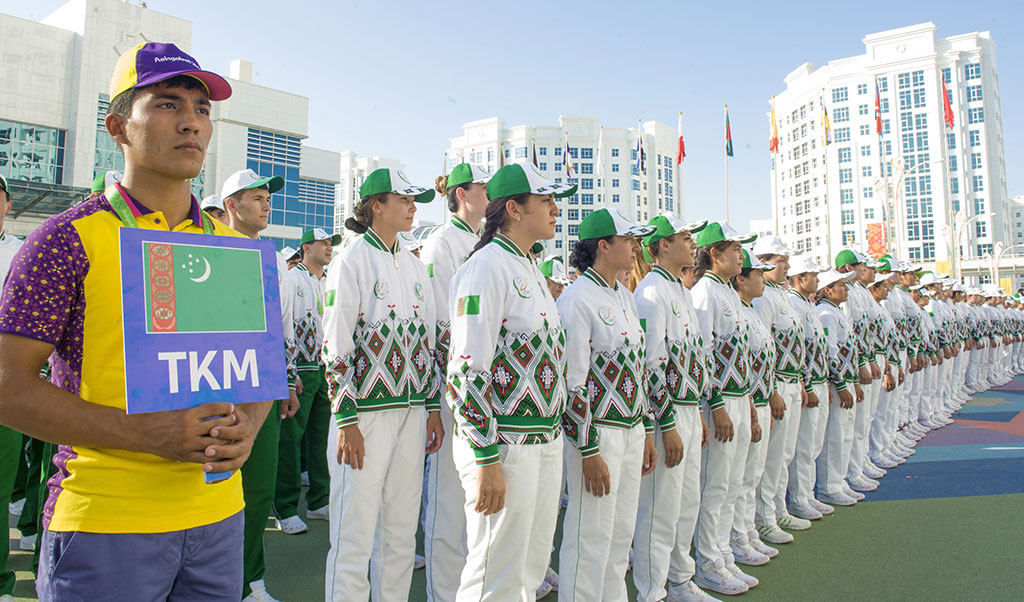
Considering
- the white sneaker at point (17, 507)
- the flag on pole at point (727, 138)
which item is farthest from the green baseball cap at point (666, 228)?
the flag on pole at point (727, 138)

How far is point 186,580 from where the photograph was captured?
1.60 meters

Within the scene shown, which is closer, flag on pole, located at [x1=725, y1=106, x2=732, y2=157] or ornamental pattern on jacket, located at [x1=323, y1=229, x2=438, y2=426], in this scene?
ornamental pattern on jacket, located at [x1=323, y1=229, x2=438, y2=426]

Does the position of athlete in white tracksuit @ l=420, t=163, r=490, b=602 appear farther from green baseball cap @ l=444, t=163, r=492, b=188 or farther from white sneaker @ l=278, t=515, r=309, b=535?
white sneaker @ l=278, t=515, r=309, b=535

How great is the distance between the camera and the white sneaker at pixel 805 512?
578 centimetres

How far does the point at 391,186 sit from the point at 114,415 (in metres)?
2.45

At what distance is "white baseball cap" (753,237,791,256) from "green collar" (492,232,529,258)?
3.65 m

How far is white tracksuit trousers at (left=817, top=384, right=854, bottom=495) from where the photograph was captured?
6.48m

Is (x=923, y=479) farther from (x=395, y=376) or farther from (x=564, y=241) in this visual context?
(x=564, y=241)

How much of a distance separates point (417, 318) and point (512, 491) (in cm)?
120

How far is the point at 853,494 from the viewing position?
6.47 meters

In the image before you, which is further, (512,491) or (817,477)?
(817,477)

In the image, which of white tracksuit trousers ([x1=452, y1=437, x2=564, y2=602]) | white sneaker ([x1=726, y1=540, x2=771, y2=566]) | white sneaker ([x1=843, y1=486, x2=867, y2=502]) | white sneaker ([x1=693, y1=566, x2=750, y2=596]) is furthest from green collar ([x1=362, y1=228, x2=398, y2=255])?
white sneaker ([x1=843, y1=486, x2=867, y2=502])

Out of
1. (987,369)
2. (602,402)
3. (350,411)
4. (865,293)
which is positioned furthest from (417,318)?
(987,369)

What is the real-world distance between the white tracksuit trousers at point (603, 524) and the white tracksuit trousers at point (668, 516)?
1.50ft
